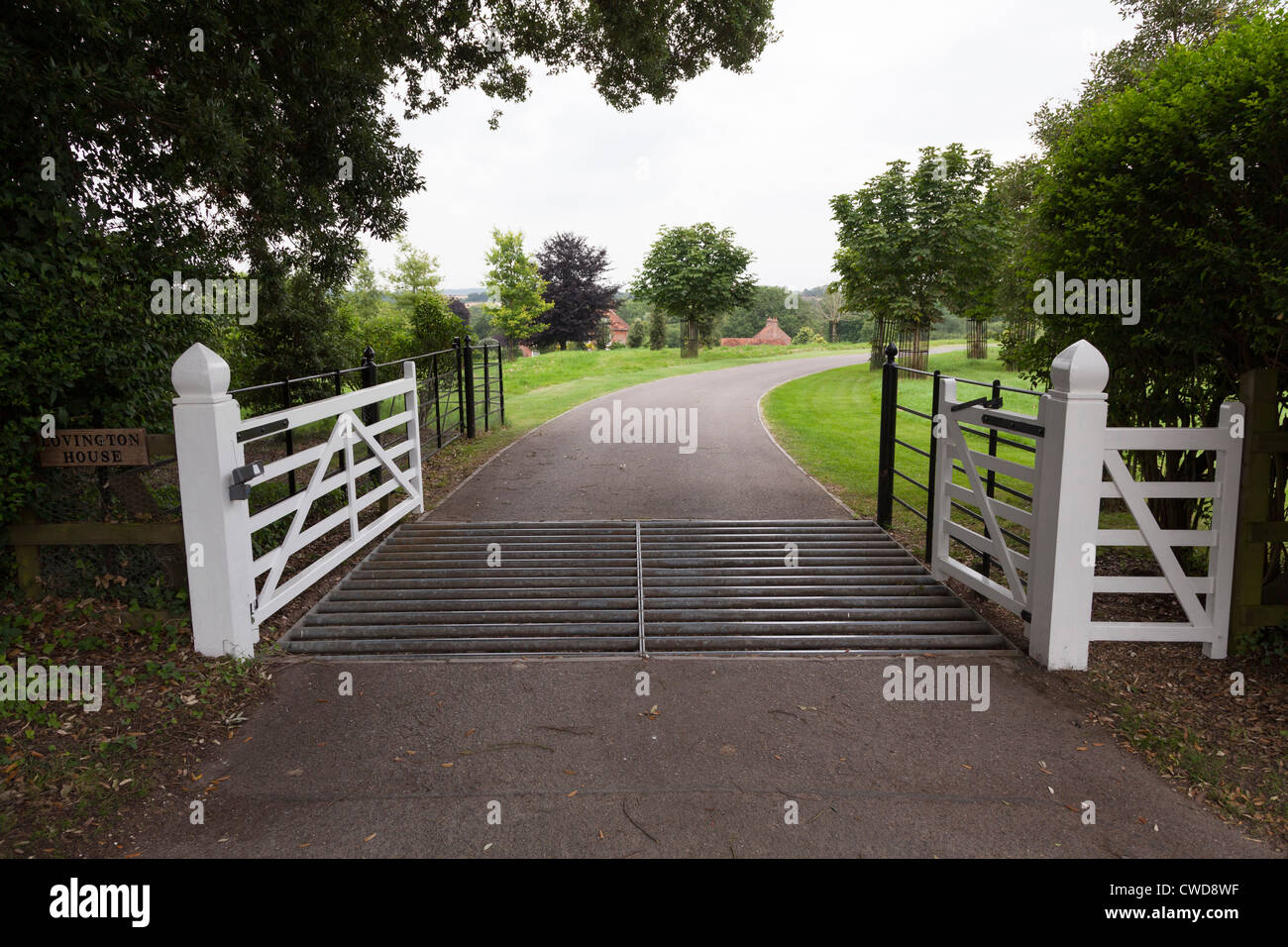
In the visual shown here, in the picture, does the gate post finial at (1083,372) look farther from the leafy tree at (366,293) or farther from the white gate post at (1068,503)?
the leafy tree at (366,293)

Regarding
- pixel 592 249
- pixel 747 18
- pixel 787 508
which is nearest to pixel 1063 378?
pixel 787 508

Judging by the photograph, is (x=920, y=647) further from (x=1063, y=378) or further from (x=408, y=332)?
(x=408, y=332)

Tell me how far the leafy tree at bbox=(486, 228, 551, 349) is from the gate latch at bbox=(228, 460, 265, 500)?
152 feet

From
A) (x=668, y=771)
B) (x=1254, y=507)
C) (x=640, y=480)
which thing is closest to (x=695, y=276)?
(x=640, y=480)

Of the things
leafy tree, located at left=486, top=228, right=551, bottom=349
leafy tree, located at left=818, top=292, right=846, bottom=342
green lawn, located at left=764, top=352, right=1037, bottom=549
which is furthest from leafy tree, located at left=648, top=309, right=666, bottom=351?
green lawn, located at left=764, top=352, right=1037, bottom=549

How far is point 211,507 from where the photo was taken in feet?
15.1

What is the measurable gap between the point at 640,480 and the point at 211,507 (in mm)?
6404

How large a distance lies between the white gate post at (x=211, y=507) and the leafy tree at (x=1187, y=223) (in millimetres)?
6134

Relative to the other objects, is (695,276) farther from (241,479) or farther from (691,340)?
(241,479)

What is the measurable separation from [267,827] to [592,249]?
184 ft

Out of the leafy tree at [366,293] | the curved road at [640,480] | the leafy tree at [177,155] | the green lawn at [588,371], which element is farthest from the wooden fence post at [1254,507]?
the leafy tree at [366,293]

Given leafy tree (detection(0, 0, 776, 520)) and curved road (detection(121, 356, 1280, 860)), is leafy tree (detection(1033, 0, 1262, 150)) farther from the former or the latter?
curved road (detection(121, 356, 1280, 860))

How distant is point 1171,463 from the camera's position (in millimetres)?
6266

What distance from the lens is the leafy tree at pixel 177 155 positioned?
15.6 ft
